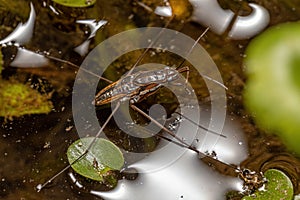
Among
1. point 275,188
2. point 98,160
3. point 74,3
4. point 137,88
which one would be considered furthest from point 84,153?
point 275,188

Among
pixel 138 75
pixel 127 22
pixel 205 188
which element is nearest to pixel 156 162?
pixel 205 188

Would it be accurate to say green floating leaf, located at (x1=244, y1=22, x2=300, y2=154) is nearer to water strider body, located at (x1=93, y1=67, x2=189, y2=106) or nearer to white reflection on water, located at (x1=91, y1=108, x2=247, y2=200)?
white reflection on water, located at (x1=91, y1=108, x2=247, y2=200)

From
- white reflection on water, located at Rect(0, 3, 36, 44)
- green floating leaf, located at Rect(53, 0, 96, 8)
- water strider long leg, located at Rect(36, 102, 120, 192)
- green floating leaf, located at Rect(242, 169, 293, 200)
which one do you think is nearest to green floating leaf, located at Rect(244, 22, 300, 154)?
green floating leaf, located at Rect(242, 169, 293, 200)

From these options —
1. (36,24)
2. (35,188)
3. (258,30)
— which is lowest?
(35,188)

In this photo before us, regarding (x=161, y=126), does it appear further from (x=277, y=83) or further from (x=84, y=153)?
(x=277, y=83)

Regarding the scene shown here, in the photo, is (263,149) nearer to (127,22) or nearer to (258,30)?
(258,30)
